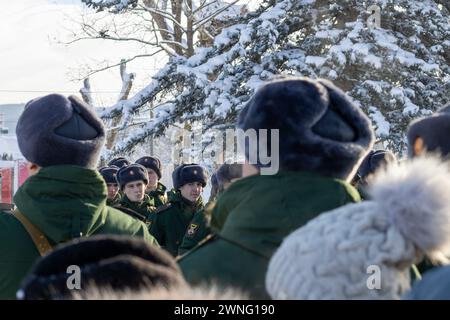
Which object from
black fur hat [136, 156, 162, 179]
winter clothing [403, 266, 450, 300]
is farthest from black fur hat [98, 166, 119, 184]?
winter clothing [403, 266, 450, 300]

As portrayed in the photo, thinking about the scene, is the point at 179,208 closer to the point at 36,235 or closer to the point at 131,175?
the point at 131,175

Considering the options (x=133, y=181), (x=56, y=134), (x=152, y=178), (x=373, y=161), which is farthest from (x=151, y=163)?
(x=56, y=134)

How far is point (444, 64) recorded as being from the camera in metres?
16.4

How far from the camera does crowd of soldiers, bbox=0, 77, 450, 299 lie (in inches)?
62.1

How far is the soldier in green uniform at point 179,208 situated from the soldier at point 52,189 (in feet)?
14.5

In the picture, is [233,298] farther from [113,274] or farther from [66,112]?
[66,112]

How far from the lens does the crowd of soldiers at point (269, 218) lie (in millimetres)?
1576

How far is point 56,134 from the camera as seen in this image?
315 cm

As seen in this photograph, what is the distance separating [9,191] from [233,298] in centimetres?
2133

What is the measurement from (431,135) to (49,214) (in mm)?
1541

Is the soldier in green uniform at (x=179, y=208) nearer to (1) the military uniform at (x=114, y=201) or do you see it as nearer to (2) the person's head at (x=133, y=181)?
(2) the person's head at (x=133, y=181)

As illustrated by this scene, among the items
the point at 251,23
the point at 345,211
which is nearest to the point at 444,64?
the point at 251,23

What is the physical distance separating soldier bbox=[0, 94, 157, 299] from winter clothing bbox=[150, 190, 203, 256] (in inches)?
174

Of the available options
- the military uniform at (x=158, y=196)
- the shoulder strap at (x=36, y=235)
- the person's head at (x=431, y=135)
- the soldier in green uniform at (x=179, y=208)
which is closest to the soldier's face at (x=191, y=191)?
the soldier in green uniform at (x=179, y=208)
